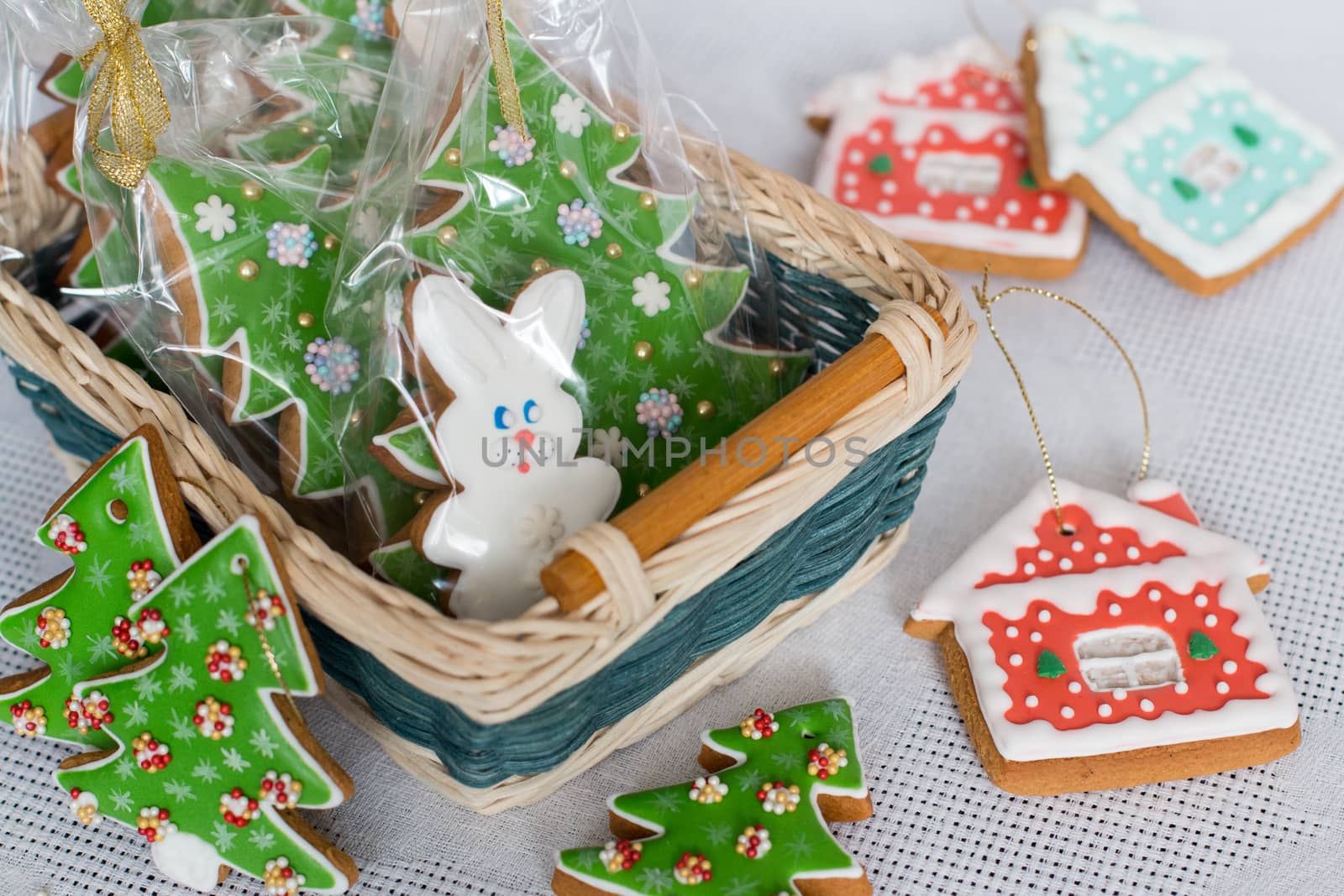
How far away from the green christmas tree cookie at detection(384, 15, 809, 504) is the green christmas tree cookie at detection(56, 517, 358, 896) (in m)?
0.28

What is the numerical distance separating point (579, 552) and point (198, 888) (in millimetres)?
396

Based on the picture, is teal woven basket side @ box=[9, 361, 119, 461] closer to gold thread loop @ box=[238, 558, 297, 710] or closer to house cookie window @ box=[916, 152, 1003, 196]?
gold thread loop @ box=[238, 558, 297, 710]

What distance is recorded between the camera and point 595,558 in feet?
2.48

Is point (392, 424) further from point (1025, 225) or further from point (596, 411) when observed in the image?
point (1025, 225)

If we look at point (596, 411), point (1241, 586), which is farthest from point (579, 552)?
point (1241, 586)

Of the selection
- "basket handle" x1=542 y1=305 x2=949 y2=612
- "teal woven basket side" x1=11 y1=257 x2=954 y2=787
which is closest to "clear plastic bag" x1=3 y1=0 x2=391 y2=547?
"teal woven basket side" x1=11 y1=257 x2=954 y2=787

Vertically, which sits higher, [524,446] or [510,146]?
[510,146]

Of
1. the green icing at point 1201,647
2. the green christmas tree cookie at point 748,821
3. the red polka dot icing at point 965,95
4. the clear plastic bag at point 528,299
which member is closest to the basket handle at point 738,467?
the clear plastic bag at point 528,299

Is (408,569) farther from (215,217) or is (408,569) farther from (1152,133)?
(1152,133)

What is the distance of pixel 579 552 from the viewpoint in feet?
2.49

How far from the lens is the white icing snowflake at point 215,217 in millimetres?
955

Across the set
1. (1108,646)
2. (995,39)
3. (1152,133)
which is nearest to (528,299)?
(1108,646)

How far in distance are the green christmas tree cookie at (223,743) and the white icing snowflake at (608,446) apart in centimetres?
26

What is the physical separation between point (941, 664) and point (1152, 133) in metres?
0.70
